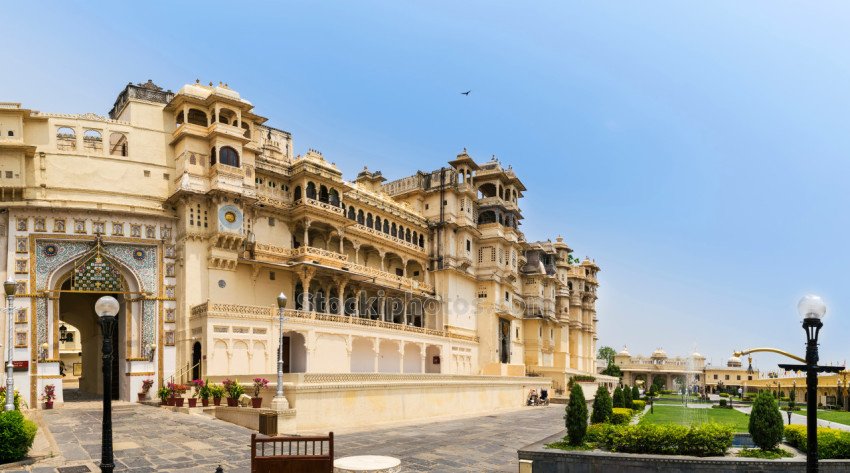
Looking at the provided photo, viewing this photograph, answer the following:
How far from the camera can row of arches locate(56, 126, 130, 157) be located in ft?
112

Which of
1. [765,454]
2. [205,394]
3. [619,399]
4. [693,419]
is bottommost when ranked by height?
[693,419]

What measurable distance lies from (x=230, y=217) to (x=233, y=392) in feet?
39.8

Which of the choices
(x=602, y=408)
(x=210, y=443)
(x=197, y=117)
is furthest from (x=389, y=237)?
(x=210, y=443)

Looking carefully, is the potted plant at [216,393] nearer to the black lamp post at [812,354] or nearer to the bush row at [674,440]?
the bush row at [674,440]

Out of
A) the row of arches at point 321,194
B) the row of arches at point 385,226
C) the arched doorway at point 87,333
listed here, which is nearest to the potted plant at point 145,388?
the arched doorway at point 87,333

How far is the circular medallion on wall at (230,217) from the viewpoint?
3509 cm

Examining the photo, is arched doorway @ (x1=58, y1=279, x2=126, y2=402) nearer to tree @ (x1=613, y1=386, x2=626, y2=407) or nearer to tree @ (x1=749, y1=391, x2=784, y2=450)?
tree @ (x1=613, y1=386, x2=626, y2=407)

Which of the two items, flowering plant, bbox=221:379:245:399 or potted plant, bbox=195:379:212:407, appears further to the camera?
potted plant, bbox=195:379:212:407

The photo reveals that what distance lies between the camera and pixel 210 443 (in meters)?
19.5

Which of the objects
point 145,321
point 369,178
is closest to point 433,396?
point 145,321

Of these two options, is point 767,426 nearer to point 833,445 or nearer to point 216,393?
point 833,445

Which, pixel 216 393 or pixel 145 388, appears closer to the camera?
pixel 216 393

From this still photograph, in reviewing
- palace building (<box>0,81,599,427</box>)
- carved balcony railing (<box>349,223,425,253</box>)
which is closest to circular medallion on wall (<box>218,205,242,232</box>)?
palace building (<box>0,81,599,427</box>)

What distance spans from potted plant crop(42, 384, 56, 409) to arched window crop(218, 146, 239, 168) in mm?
13710
